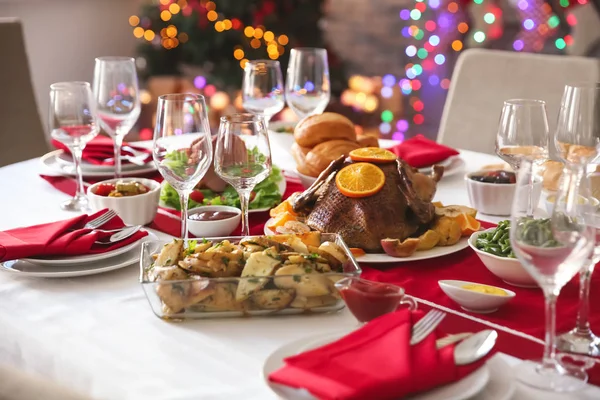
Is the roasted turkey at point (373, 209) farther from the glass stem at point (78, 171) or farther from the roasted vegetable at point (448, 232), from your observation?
the glass stem at point (78, 171)

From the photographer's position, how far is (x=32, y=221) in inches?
63.8

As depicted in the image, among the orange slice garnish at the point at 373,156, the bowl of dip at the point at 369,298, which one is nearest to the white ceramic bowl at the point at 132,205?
the orange slice garnish at the point at 373,156

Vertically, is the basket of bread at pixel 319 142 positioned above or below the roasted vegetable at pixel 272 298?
above

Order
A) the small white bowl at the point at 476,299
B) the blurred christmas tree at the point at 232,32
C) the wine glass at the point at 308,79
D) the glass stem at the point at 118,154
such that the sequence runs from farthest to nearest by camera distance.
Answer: the blurred christmas tree at the point at 232,32 < the wine glass at the point at 308,79 < the glass stem at the point at 118,154 < the small white bowl at the point at 476,299

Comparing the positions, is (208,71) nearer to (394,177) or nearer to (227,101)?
(227,101)

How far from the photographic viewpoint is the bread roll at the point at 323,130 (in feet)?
5.97

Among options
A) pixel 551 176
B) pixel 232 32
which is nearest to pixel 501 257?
pixel 551 176

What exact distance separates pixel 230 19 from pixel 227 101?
0.52 meters

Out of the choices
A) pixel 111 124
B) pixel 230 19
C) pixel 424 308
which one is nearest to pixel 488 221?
pixel 424 308

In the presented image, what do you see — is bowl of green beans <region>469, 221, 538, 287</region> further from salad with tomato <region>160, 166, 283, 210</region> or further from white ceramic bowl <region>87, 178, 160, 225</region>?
white ceramic bowl <region>87, 178, 160, 225</region>

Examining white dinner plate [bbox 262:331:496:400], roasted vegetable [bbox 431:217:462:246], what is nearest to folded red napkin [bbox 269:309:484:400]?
white dinner plate [bbox 262:331:496:400]

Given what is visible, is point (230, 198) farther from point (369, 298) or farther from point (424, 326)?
point (424, 326)

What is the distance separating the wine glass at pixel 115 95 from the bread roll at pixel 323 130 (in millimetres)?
396

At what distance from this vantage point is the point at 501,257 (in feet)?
4.02
